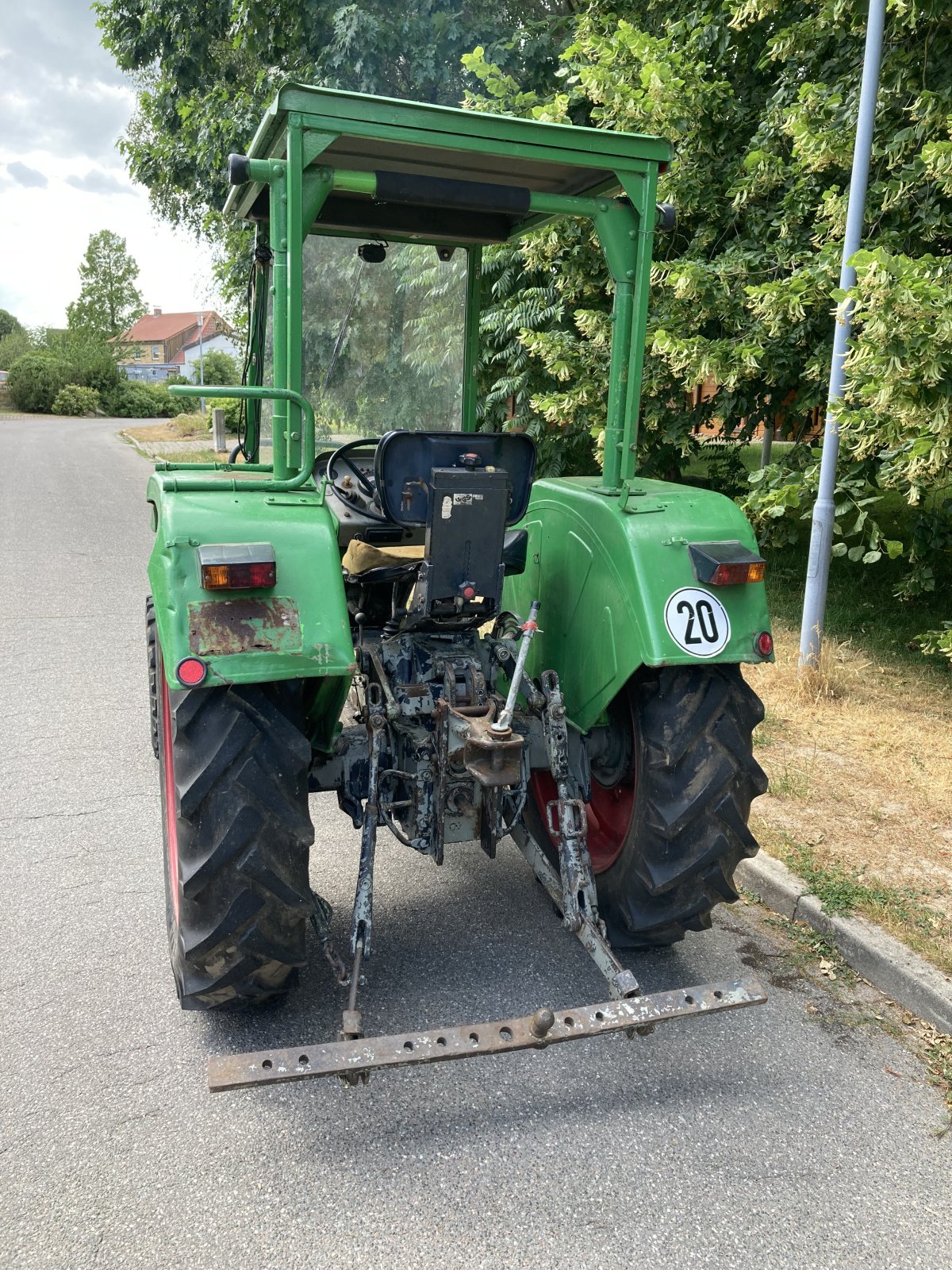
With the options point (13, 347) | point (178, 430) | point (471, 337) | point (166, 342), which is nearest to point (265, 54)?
point (471, 337)

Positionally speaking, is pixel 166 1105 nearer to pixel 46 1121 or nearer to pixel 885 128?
pixel 46 1121

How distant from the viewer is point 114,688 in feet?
20.0

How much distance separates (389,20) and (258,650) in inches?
427

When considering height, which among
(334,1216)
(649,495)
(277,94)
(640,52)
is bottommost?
(334,1216)

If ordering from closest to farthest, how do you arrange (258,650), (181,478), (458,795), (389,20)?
1. (258,650)
2. (181,478)
3. (458,795)
4. (389,20)

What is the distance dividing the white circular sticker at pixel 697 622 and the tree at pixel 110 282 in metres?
69.6

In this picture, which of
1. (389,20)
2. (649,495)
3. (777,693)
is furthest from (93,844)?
(389,20)

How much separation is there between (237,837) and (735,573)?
5.16ft

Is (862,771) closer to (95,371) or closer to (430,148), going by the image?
(430,148)

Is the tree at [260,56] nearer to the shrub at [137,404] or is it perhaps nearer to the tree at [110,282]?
the shrub at [137,404]

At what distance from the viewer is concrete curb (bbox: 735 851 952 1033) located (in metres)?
3.10

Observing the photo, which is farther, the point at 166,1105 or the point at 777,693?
the point at 777,693

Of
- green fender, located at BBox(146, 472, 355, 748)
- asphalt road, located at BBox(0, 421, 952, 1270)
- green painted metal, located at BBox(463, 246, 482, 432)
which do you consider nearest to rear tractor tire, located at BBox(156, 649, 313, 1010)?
green fender, located at BBox(146, 472, 355, 748)

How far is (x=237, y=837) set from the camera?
8.44 ft
